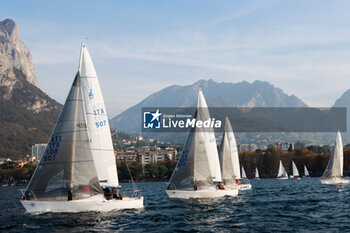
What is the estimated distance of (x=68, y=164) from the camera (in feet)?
114

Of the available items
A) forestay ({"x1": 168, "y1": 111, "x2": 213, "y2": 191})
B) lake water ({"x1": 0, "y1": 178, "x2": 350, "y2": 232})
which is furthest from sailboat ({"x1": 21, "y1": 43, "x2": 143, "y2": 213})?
forestay ({"x1": 168, "y1": 111, "x2": 213, "y2": 191})

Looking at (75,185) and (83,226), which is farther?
(75,185)

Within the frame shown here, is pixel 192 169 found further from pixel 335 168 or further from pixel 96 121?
pixel 335 168

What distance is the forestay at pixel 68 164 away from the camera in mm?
34188

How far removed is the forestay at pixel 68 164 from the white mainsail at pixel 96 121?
94.9 inches

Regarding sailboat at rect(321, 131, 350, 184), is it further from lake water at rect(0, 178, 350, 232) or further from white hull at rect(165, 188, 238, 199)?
lake water at rect(0, 178, 350, 232)

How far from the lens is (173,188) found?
5097cm

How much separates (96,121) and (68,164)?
16.7ft

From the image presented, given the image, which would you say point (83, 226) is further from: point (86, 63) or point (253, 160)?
point (253, 160)

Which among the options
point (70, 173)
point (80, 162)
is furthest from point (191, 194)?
point (70, 173)

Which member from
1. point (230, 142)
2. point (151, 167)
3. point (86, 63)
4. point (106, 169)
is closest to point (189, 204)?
point (106, 169)

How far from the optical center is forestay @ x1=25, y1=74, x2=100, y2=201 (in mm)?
34188

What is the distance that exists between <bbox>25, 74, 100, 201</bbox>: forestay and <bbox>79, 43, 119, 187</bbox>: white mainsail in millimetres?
2410

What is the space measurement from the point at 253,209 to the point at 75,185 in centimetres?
1596
